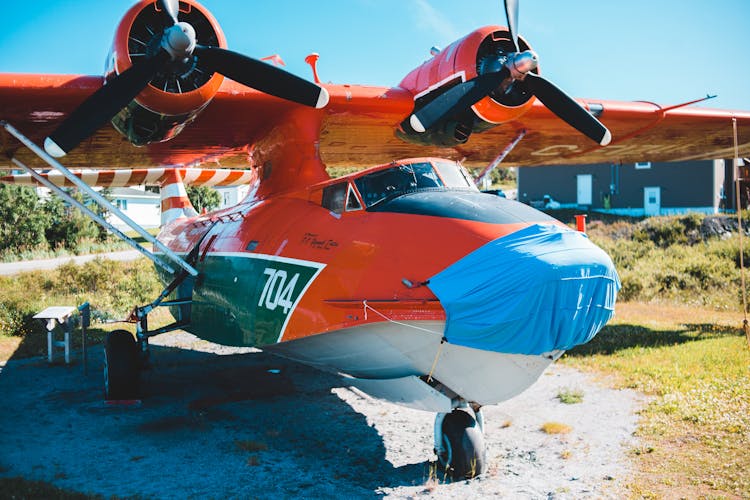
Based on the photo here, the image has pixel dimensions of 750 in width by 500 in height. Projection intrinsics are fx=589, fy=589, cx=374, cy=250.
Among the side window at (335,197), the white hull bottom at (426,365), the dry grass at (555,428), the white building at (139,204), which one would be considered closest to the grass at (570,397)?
the dry grass at (555,428)

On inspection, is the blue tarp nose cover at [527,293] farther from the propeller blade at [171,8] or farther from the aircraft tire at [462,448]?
the propeller blade at [171,8]

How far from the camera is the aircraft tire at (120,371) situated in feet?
25.3

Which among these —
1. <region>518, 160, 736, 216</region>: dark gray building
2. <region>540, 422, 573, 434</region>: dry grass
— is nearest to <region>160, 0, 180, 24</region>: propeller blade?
<region>540, 422, 573, 434</region>: dry grass

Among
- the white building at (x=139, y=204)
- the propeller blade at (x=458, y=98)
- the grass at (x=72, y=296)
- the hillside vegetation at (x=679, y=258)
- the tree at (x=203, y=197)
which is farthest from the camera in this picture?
the white building at (x=139, y=204)

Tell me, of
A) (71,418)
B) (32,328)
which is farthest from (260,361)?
(32,328)

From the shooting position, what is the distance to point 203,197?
125 ft

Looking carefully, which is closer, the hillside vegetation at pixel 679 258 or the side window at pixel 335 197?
the side window at pixel 335 197

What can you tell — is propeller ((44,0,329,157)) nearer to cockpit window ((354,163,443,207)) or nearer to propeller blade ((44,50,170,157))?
propeller blade ((44,50,170,157))

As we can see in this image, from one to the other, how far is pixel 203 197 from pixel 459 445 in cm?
3546

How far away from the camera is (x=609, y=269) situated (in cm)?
450

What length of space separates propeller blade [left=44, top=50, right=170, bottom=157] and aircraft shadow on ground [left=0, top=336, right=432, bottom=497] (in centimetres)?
312

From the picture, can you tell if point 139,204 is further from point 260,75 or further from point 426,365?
point 426,365

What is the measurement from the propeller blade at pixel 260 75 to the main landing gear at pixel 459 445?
3639 millimetres

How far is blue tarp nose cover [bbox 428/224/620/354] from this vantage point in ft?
13.9
